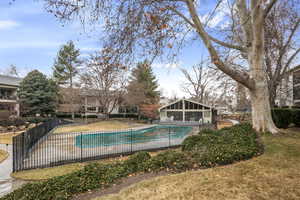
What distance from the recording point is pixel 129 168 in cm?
456

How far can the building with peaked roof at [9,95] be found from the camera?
26.7 meters

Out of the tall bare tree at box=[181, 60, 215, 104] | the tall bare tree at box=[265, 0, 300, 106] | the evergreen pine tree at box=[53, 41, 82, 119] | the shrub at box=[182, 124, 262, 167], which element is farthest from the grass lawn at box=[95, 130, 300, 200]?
the evergreen pine tree at box=[53, 41, 82, 119]

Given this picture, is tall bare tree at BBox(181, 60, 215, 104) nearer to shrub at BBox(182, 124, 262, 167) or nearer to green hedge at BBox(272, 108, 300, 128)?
green hedge at BBox(272, 108, 300, 128)

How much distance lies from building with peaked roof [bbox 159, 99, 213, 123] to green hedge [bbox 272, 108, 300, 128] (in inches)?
532

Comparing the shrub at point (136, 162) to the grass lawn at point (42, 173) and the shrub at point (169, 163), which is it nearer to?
the shrub at point (169, 163)

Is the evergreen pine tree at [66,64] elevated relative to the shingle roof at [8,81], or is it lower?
elevated

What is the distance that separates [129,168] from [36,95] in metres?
28.2

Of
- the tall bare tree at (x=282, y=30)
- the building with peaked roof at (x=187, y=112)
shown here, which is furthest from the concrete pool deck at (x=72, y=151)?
the building with peaked roof at (x=187, y=112)

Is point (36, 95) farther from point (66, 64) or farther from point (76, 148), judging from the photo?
point (76, 148)

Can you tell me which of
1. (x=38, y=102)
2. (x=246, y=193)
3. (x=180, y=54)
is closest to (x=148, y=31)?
(x=180, y=54)

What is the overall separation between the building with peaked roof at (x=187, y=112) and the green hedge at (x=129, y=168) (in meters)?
20.9

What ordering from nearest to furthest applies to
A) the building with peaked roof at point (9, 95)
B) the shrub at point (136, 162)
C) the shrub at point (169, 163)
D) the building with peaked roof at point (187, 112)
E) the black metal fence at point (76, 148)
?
the shrub at point (169, 163) < the shrub at point (136, 162) < the black metal fence at point (76, 148) < the building with peaked roof at point (187, 112) < the building with peaked roof at point (9, 95)

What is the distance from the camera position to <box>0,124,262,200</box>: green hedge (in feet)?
11.0

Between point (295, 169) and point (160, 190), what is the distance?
2.97 m
